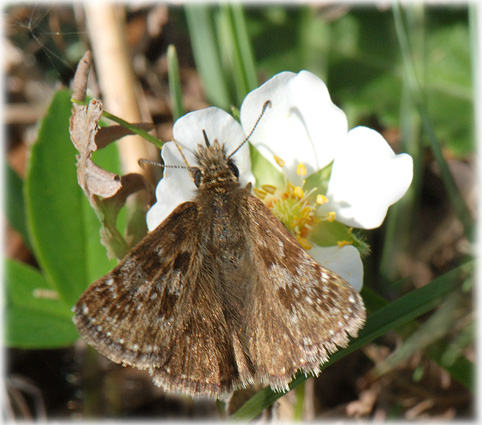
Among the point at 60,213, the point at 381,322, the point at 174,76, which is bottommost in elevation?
the point at 381,322

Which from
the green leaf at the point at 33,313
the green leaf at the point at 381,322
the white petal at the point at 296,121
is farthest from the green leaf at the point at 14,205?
the green leaf at the point at 381,322

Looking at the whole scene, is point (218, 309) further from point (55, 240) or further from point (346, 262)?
point (55, 240)

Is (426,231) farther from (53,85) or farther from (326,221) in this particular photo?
(53,85)

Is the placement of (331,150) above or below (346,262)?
above

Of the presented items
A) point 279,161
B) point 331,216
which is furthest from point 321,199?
point 279,161

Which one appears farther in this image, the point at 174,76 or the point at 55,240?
the point at 55,240

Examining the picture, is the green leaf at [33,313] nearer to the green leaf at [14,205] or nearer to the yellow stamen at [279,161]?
the green leaf at [14,205]

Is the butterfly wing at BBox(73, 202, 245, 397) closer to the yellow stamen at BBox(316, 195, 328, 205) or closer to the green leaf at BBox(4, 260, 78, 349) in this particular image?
the yellow stamen at BBox(316, 195, 328, 205)

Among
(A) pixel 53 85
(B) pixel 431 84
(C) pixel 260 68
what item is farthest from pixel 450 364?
(A) pixel 53 85
